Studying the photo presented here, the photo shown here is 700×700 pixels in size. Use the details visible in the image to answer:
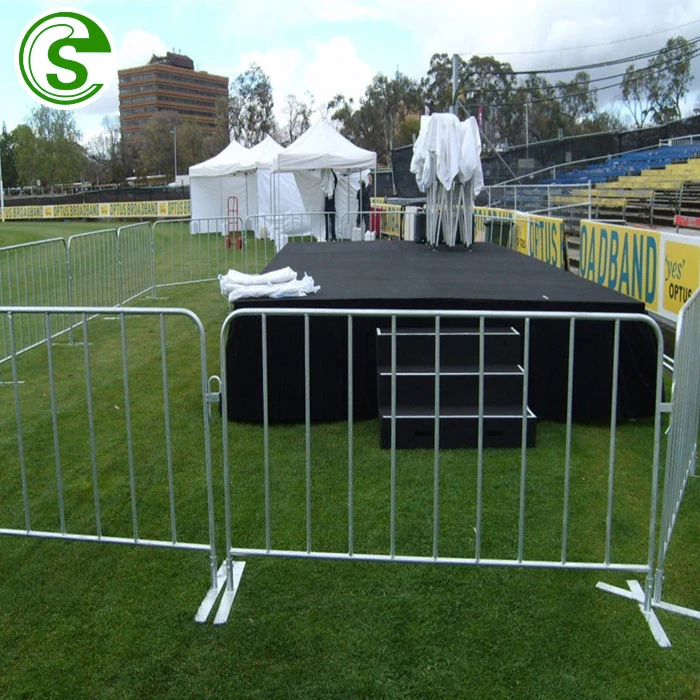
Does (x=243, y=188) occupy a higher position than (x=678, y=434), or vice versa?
(x=243, y=188)

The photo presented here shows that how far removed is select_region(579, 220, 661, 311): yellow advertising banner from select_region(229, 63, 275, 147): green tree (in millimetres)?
67459

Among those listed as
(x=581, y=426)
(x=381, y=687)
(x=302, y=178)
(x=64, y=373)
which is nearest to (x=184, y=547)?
(x=381, y=687)

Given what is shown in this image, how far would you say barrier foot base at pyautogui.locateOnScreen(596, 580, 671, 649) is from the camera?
3.17 meters

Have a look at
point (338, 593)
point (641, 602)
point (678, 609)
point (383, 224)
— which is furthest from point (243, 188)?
point (678, 609)

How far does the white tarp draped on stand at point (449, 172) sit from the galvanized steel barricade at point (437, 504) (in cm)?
687

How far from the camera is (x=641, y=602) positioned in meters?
3.47

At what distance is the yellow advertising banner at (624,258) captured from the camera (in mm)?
8156

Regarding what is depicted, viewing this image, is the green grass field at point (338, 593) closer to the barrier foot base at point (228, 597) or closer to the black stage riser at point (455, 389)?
the barrier foot base at point (228, 597)

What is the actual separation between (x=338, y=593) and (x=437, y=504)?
0.64 meters

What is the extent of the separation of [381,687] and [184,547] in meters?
1.18

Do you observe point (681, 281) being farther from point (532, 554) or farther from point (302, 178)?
point (302, 178)

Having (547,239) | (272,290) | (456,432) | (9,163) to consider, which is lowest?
(456,432)

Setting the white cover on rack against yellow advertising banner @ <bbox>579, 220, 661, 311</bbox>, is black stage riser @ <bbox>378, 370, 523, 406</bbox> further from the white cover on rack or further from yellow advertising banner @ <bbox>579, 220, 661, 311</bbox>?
the white cover on rack

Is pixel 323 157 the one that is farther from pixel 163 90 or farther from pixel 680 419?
pixel 163 90
